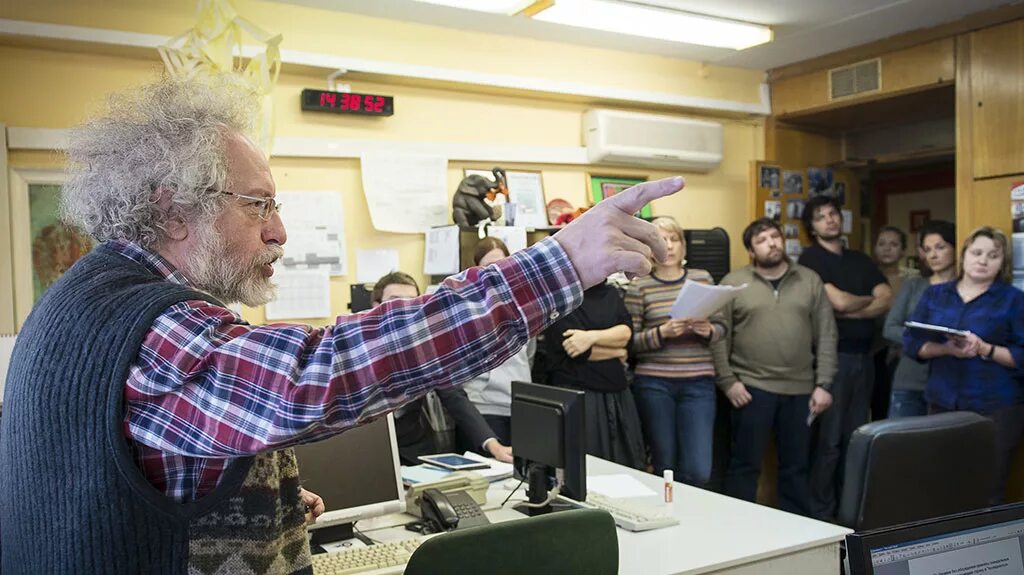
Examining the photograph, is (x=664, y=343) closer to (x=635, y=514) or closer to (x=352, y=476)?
(x=635, y=514)

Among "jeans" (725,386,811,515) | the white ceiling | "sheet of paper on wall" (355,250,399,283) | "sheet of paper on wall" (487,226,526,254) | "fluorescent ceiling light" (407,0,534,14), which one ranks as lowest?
"jeans" (725,386,811,515)

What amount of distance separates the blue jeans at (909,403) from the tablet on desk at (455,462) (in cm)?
258

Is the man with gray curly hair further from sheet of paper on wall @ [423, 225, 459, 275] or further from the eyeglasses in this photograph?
sheet of paper on wall @ [423, 225, 459, 275]

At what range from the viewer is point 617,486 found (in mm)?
2637

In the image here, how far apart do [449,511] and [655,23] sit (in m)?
3.08

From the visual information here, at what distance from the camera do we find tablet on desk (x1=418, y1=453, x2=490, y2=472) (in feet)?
8.88

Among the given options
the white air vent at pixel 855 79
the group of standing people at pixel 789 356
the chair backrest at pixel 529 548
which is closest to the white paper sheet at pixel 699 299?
the group of standing people at pixel 789 356

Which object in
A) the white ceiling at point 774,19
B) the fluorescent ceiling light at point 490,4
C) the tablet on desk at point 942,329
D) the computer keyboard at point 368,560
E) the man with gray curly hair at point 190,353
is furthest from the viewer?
the white ceiling at point 774,19

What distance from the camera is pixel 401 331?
92 cm

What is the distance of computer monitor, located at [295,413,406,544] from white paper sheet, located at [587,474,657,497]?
680 millimetres

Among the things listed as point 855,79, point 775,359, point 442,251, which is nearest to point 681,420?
point 775,359

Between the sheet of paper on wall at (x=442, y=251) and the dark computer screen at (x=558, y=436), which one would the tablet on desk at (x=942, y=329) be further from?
the sheet of paper on wall at (x=442, y=251)

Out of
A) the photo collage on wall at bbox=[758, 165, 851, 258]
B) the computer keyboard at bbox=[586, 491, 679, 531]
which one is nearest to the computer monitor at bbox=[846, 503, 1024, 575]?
the computer keyboard at bbox=[586, 491, 679, 531]

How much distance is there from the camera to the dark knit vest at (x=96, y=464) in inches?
38.2
